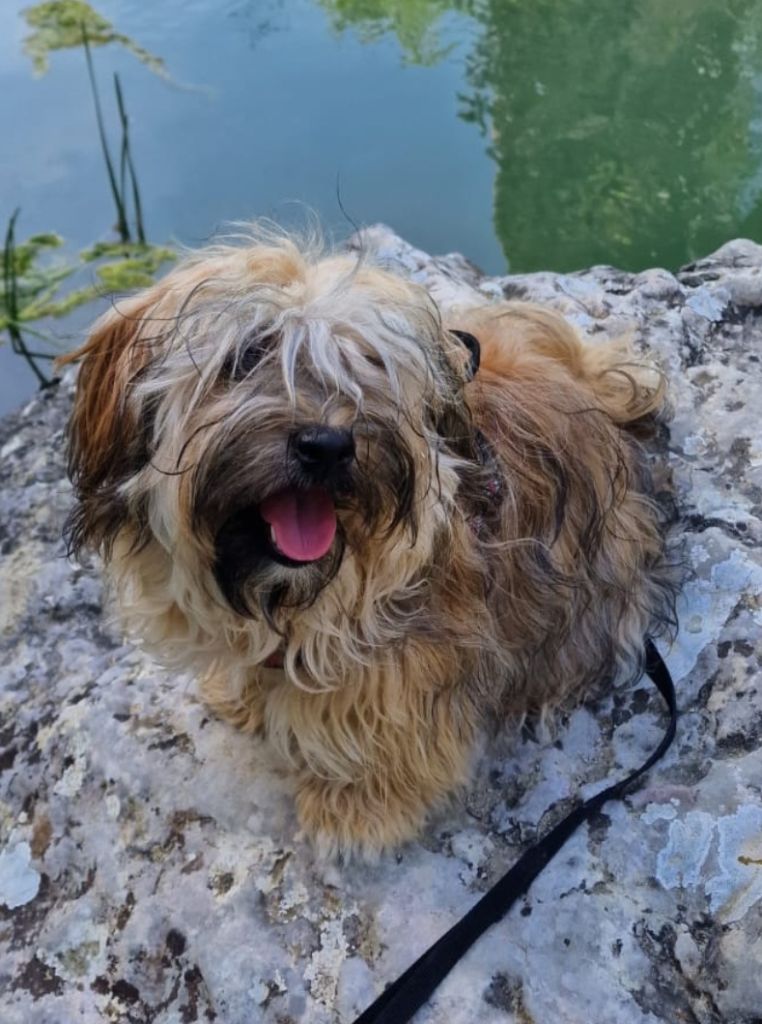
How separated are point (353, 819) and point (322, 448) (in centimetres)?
85

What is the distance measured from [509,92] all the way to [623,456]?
3.48 m

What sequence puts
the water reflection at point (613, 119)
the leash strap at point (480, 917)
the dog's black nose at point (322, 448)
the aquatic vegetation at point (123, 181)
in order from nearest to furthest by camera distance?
the dog's black nose at point (322, 448)
the leash strap at point (480, 917)
the water reflection at point (613, 119)
the aquatic vegetation at point (123, 181)

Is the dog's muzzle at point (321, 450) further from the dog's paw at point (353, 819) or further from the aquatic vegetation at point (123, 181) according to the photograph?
the aquatic vegetation at point (123, 181)

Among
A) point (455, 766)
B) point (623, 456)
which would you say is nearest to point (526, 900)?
point (455, 766)

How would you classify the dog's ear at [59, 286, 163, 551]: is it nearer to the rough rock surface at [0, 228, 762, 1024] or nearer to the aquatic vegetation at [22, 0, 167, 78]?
the rough rock surface at [0, 228, 762, 1024]

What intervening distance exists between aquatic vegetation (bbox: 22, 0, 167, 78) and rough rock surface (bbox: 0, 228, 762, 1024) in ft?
13.0

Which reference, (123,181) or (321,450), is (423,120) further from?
(321,450)

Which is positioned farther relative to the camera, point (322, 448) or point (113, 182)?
point (113, 182)

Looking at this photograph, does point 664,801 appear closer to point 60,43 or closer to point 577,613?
point 577,613

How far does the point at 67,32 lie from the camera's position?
551cm

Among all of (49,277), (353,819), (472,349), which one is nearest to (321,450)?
(472,349)

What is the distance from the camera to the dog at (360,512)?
63.9 inches

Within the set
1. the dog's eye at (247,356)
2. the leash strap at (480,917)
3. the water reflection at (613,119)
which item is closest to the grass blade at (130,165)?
the water reflection at (613,119)

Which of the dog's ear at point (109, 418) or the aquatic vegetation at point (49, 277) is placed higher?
the dog's ear at point (109, 418)
